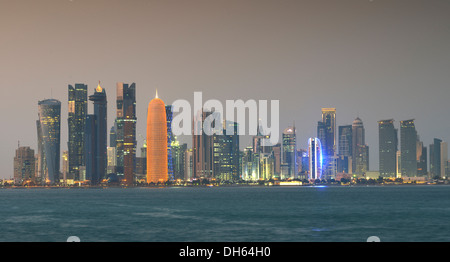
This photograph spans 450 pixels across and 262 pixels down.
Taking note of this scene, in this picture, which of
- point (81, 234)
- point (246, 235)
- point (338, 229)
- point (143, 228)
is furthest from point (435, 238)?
point (81, 234)

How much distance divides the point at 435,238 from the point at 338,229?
11.6 metres

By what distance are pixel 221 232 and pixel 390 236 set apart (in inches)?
745
